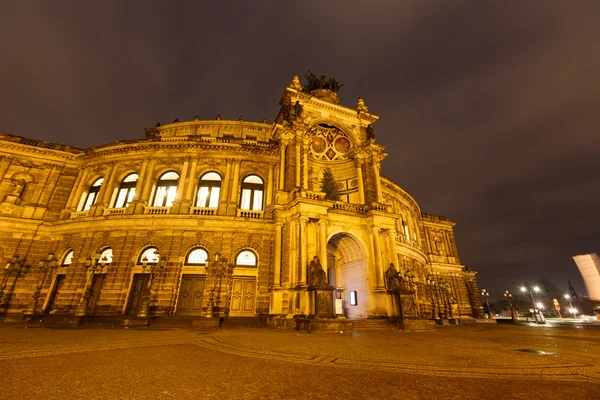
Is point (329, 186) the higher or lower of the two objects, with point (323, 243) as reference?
higher

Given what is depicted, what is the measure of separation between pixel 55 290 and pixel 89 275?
5.96 meters

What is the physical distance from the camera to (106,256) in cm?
1755

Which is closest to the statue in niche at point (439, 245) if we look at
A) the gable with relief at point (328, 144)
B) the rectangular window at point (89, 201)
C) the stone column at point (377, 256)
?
the gable with relief at point (328, 144)

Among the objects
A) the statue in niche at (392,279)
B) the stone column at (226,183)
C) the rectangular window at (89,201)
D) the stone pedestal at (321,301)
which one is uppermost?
the stone column at (226,183)

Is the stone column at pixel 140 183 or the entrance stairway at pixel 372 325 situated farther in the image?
the stone column at pixel 140 183

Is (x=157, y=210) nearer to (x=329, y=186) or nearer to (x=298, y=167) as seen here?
(x=298, y=167)

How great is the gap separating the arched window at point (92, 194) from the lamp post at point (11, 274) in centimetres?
484

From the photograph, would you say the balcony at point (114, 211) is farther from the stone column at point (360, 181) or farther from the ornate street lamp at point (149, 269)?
the stone column at point (360, 181)

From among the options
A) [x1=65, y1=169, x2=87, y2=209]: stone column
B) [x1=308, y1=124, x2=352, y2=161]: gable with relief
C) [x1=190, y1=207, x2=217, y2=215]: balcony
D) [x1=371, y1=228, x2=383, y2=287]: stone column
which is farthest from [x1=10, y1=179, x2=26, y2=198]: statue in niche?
[x1=371, y1=228, x2=383, y2=287]: stone column

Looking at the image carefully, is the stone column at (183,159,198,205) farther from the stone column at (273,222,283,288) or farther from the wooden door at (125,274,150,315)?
the stone column at (273,222,283,288)

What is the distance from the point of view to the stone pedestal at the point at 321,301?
13.1 meters

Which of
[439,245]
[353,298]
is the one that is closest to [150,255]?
[353,298]

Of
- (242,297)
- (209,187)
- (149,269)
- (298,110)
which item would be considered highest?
(298,110)

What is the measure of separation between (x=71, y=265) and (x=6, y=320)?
3881 millimetres
